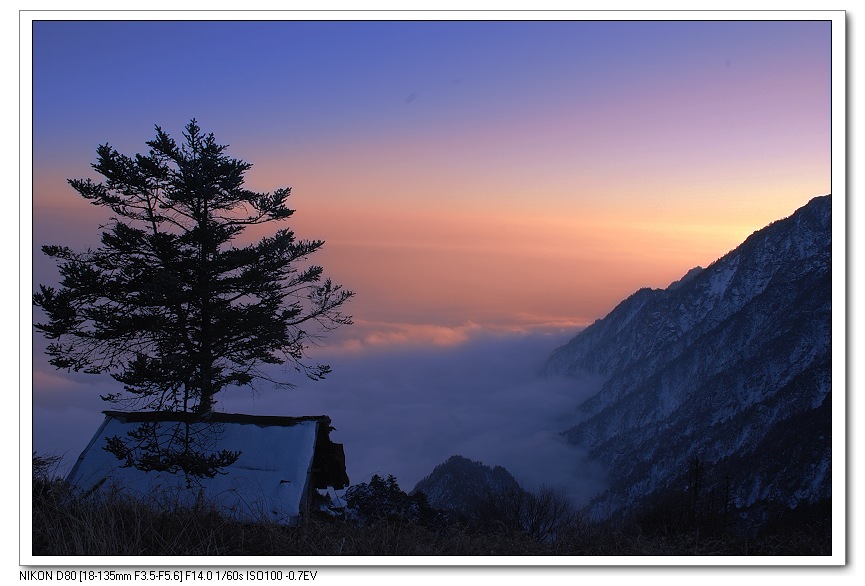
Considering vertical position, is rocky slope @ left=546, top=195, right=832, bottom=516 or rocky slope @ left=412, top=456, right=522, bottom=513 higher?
rocky slope @ left=546, top=195, right=832, bottom=516

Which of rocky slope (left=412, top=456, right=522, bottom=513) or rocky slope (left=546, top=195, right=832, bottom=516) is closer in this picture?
rocky slope (left=412, top=456, right=522, bottom=513)

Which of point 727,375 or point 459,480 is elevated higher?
point 727,375

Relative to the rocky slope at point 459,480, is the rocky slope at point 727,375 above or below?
above

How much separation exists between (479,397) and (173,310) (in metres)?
116

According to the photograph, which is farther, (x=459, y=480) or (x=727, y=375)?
(x=727, y=375)

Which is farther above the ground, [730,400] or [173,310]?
[173,310]

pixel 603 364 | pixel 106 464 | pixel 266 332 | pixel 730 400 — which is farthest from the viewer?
pixel 603 364

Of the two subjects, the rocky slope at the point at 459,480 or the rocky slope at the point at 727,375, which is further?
the rocky slope at the point at 727,375
